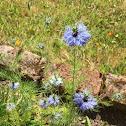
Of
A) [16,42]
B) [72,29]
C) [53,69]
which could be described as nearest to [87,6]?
[16,42]

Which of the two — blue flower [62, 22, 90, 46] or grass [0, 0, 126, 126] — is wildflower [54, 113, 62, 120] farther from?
blue flower [62, 22, 90, 46]

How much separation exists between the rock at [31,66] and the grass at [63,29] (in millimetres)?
119

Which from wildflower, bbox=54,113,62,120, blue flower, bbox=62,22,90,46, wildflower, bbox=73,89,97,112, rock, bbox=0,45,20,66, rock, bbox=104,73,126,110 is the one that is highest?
rock, bbox=0,45,20,66

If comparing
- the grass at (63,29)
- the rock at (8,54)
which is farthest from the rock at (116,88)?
the rock at (8,54)

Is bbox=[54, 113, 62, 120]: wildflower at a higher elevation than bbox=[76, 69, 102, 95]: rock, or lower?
lower

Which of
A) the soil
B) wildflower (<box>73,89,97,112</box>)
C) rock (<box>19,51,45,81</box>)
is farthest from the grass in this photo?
the soil

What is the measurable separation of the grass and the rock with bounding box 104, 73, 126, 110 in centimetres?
39

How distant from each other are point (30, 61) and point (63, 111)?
0.80m

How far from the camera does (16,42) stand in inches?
105

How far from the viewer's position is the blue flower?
1.33 meters

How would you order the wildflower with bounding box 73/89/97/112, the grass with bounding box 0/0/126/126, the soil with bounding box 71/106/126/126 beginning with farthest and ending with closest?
1. the grass with bounding box 0/0/126/126
2. the soil with bounding box 71/106/126/126
3. the wildflower with bounding box 73/89/97/112

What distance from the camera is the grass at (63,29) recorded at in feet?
8.54

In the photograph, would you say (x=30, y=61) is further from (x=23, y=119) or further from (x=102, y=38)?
(x=102, y=38)

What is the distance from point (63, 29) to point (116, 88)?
5.34ft
